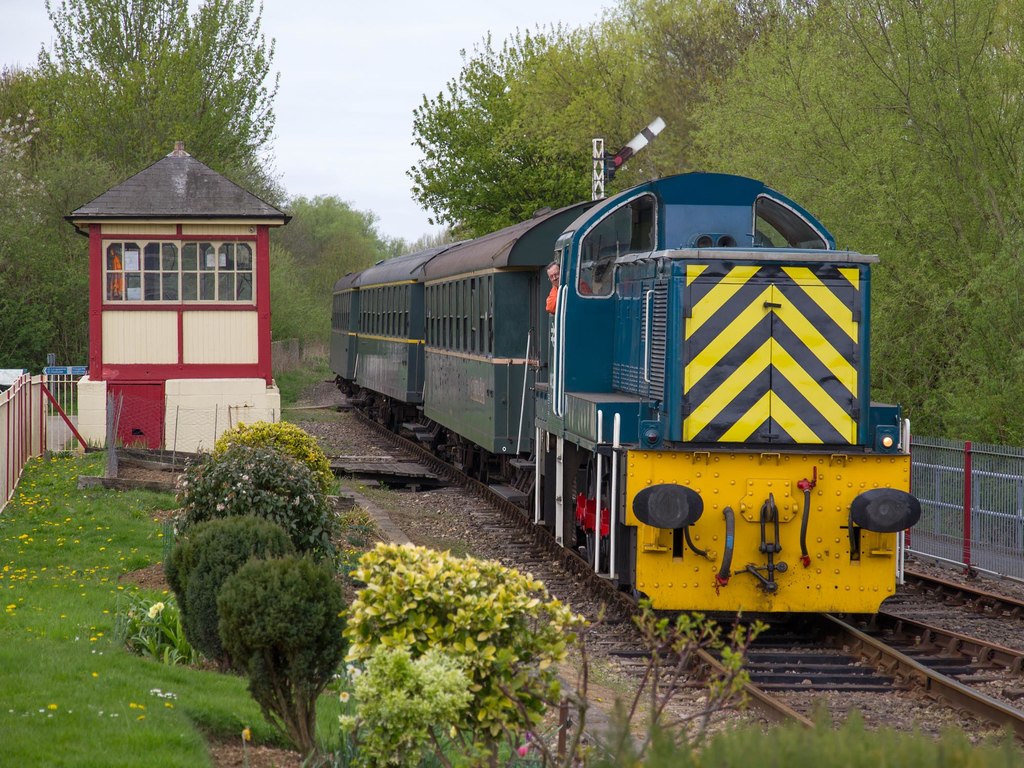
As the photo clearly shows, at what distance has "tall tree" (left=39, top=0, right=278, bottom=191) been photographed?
37469mm

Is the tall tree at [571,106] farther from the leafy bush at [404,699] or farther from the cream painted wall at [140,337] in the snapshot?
the leafy bush at [404,699]

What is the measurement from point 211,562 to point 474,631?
281cm

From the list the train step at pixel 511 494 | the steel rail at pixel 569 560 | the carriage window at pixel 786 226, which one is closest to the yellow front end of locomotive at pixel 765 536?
the steel rail at pixel 569 560

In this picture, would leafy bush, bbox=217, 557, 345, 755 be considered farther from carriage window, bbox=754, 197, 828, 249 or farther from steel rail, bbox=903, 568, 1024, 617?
steel rail, bbox=903, 568, 1024, 617

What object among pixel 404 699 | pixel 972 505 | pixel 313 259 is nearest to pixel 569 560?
pixel 972 505

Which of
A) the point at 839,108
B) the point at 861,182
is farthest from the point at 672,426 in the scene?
the point at 839,108

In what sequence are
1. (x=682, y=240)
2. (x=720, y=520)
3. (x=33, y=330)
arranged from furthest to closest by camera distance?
(x=33, y=330)
(x=682, y=240)
(x=720, y=520)

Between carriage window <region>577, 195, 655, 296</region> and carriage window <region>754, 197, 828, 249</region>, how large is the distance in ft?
3.52

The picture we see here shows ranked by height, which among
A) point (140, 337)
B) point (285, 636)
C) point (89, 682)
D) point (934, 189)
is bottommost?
point (89, 682)

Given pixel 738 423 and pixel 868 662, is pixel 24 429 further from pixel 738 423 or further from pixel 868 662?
pixel 868 662

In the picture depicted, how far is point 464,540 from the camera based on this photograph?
48.2ft

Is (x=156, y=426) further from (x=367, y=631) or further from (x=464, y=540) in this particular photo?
(x=367, y=631)

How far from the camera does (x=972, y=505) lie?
13.8m

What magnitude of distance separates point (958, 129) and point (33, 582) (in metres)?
13.6
